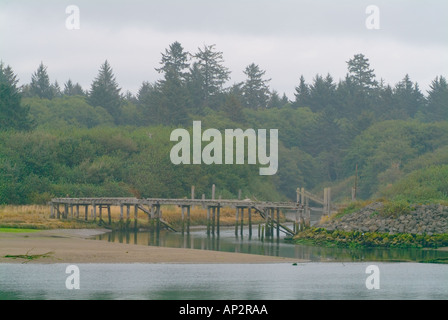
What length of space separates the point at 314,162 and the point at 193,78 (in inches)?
1091

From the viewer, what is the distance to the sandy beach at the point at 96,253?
45.7m

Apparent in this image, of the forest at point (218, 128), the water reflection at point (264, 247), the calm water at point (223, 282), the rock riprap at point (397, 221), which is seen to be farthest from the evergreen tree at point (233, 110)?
the calm water at point (223, 282)

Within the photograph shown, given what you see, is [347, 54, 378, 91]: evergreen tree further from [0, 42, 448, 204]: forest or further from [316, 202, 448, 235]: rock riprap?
[316, 202, 448, 235]: rock riprap

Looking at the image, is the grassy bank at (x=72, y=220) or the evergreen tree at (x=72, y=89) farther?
the evergreen tree at (x=72, y=89)

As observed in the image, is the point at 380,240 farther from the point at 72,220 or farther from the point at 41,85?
the point at 41,85

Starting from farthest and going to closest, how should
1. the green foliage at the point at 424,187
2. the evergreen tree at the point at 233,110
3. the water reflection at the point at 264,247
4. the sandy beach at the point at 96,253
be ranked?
1. the evergreen tree at the point at 233,110
2. the green foliage at the point at 424,187
3. the water reflection at the point at 264,247
4. the sandy beach at the point at 96,253

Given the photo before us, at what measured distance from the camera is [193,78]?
14575cm

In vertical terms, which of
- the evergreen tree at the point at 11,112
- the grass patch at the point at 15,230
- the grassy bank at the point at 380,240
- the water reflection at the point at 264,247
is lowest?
the water reflection at the point at 264,247

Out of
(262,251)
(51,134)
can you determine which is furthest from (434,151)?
(262,251)

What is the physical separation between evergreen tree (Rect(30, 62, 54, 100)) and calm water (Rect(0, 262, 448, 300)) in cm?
11116

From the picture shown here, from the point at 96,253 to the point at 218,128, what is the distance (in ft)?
245

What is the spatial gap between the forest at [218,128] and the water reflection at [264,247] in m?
14.1

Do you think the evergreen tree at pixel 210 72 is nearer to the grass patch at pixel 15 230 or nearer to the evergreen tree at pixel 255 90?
the evergreen tree at pixel 255 90

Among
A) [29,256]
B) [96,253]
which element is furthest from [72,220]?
[29,256]
